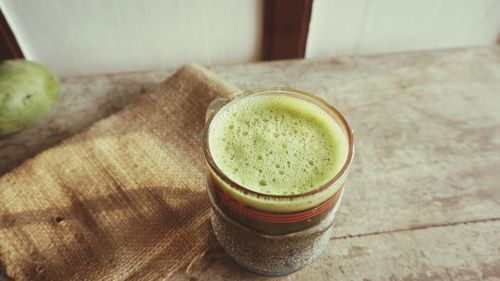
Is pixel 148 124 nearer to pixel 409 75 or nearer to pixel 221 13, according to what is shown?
pixel 221 13

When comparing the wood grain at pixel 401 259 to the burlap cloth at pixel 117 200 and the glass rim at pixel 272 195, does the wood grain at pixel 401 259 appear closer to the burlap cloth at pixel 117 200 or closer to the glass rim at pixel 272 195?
the burlap cloth at pixel 117 200

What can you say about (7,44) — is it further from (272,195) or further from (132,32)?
(272,195)

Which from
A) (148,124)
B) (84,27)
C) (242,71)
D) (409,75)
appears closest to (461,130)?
(409,75)

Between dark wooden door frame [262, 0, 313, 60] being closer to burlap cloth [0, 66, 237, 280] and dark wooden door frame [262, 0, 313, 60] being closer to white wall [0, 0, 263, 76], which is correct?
white wall [0, 0, 263, 76]

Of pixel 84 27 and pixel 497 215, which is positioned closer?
pixel 497 215

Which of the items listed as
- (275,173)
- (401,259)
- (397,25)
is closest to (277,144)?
(275,173)

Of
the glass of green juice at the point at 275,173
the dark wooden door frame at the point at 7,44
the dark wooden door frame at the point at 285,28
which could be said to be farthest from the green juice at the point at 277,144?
the dark wooden door frame at the point at 7,44

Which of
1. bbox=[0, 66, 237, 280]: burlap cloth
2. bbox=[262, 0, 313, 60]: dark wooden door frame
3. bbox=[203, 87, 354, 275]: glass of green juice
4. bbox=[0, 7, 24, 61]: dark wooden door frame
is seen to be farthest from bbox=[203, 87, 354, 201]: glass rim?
bbox=[0, 7, 24, 61]: dark wooden door frame
